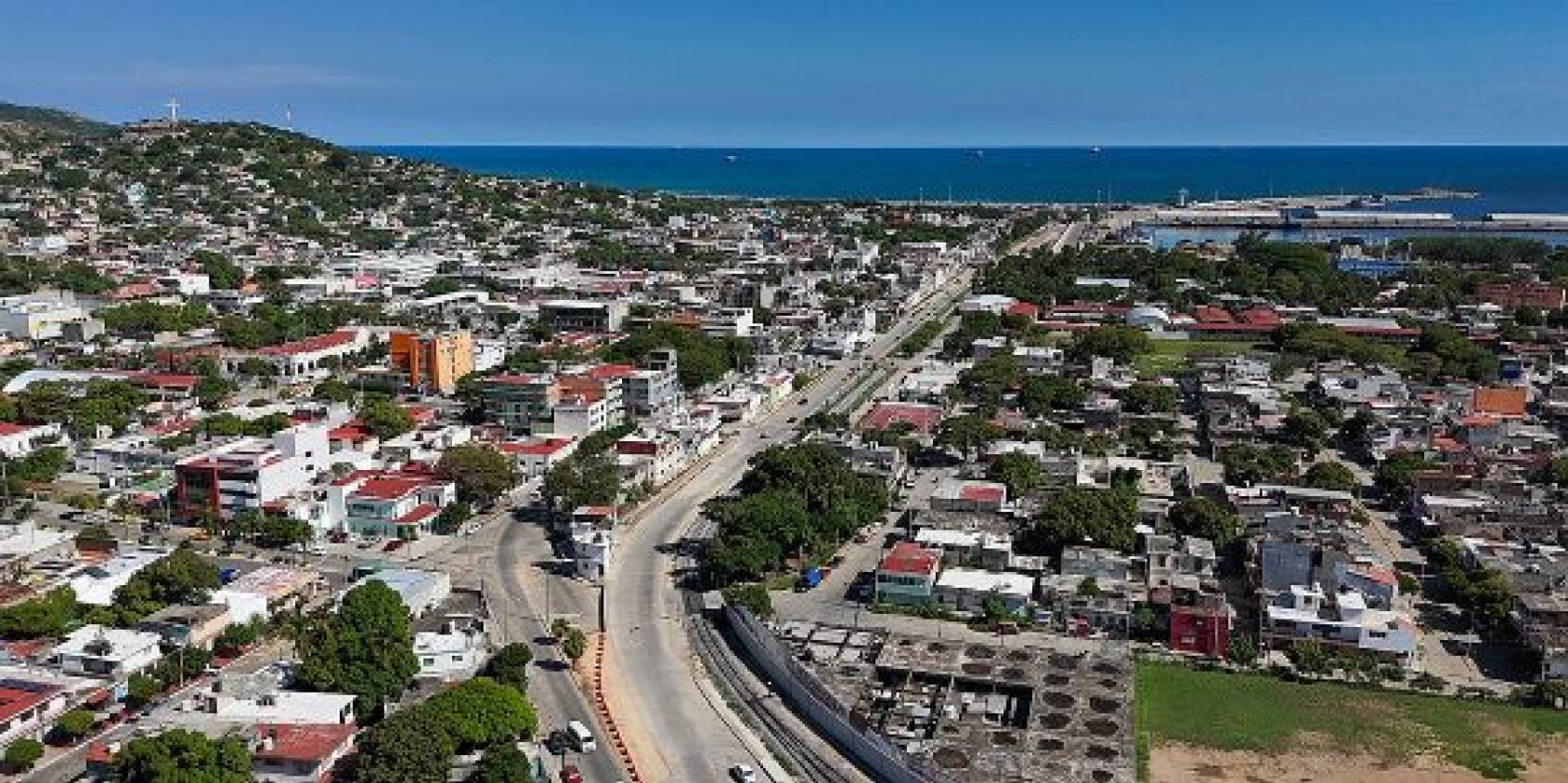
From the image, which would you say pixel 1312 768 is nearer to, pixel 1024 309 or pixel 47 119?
pixel 1024 309

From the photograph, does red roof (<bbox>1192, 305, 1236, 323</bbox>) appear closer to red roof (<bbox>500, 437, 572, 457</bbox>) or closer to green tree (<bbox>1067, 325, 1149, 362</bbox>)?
green tree (<bbox>1067, 325, 1149, 362</bbox>)

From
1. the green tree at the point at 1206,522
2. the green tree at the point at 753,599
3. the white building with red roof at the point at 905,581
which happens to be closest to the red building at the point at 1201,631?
the white building with red roof at the point at 905,581

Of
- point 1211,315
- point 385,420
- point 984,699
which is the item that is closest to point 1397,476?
point 984,699

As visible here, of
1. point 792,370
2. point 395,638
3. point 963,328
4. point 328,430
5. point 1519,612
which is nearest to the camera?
point 395,638

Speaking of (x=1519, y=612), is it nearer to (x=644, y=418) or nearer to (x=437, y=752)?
(x=437, y=752)

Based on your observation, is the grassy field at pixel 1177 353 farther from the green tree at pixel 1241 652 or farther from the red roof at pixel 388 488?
the red roof at pixel 388 488

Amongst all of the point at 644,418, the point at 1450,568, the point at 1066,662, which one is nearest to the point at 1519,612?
the point at 1450,568
